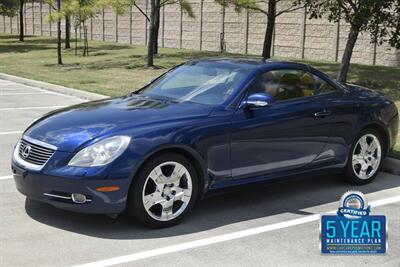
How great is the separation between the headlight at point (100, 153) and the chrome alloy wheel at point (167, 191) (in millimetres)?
345

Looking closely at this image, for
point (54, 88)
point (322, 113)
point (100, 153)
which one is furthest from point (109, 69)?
point (100, 153)

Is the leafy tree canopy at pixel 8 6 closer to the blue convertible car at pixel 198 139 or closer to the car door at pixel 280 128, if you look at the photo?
the blue convertible car at pixel 198 139

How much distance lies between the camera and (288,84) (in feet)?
20.2

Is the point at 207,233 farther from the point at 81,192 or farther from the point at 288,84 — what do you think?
the point at 288,84

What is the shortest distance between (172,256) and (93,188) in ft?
2.76

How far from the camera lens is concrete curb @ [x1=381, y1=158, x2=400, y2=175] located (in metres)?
7.23

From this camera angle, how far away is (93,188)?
474 cm

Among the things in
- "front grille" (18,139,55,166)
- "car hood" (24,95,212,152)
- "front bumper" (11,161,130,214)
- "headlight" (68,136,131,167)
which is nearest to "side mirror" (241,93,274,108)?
"car hood" (24,95,212,152)

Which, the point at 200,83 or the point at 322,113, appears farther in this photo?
the point at 322,113

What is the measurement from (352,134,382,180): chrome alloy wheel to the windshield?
68.0 inches

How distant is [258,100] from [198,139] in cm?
72

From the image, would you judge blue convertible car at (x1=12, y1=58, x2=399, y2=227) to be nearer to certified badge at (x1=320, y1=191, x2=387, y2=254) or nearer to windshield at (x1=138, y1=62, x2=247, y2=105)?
windshield at (x1=138, y1=62, x2=247, y2=105)

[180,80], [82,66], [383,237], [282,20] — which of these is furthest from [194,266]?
[282,20]

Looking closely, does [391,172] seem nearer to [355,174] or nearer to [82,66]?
[355,174]
